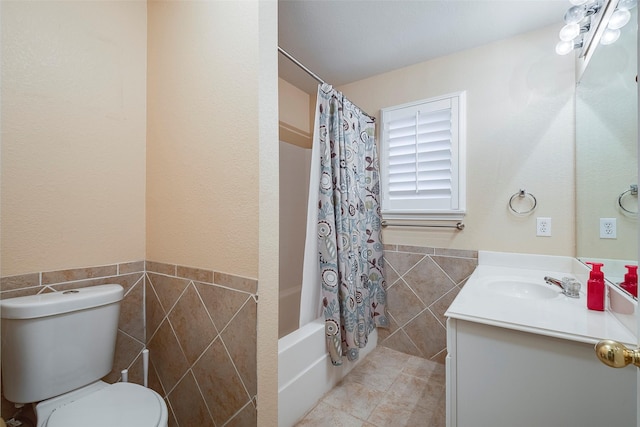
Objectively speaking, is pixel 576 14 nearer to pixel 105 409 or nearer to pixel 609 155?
pixel 609 155

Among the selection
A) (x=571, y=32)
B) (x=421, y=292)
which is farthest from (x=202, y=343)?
(x=571, y=32)

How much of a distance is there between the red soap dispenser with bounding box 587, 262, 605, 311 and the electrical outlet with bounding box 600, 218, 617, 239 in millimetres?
221

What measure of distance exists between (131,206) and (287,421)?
4.58ft

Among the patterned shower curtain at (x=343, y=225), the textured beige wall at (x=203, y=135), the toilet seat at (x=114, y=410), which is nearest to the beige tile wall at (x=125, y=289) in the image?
the textured beige wall at (x=203, y=135)

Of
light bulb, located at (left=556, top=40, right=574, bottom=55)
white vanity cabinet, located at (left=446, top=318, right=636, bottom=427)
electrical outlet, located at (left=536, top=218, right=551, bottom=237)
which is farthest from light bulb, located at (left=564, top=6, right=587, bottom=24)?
white vanity cabinet, located at (left=446, top=318, right=636, bottom=427)

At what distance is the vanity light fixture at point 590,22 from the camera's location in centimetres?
106

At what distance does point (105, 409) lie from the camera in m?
0.95

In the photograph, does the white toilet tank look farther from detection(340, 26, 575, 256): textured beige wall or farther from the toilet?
detection(340, 26, 575, 256): textured beige wall

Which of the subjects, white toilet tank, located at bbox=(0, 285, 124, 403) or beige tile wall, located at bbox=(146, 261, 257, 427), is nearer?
white toilet tank, located at bbox=(0, 285, 124, 403)

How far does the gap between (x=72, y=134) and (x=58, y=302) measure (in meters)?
0.72

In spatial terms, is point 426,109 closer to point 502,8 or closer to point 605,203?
point 502,8

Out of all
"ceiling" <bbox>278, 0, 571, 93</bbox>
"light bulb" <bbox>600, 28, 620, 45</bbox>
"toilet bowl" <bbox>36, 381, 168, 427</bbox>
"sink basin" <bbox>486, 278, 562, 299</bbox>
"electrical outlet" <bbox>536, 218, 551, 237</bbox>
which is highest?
"ceiling" <bbox>278, 0, 571, 93</bbox>

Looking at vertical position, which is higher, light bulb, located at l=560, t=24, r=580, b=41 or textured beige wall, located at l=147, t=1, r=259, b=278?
light bulb, located at l=560, t=24, r=580, b=41

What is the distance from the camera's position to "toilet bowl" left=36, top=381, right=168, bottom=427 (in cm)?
89
